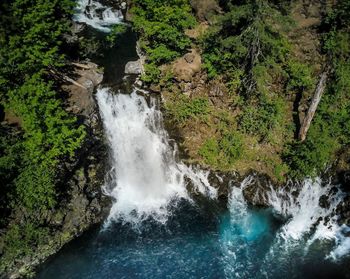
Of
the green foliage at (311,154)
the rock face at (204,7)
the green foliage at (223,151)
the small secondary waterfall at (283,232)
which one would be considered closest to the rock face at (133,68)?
the rock face at (204,7)

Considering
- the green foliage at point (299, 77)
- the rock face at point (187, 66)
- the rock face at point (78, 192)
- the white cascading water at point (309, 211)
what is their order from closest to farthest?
1. the rock face at point (78, 192)
2. the white cascading water at point (309, 211)
3. the green foliage at point (299, 77)
4. the rock face at point (187, 66)

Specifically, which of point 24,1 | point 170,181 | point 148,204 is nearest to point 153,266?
point 148,204

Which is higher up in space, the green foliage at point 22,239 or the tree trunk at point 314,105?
the tree trunk at point 314,105

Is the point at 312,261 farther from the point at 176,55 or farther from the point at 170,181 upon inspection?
the point at 176,55

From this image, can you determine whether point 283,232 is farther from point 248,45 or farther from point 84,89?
point 84,89

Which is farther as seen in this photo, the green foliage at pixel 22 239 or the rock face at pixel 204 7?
the rock face at pixel 204 7

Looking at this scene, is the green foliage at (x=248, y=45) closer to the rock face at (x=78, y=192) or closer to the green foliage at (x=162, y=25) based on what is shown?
the green foliage at (x=162, y=25)
